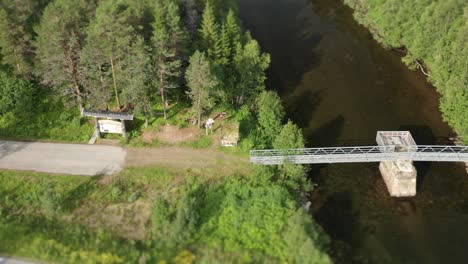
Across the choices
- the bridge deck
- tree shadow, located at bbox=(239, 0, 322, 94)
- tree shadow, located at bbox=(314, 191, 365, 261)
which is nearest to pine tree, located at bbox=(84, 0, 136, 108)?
the bridge deck

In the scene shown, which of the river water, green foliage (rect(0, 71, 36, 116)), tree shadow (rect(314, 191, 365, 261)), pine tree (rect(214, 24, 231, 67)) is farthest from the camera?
pine tree (rect(214, 24, 231, 67))

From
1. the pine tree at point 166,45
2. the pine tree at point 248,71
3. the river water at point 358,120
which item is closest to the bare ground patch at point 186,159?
the pine tree at point 166,45

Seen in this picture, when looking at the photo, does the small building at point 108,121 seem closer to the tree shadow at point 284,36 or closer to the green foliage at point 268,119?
the green foliage at point 268,119

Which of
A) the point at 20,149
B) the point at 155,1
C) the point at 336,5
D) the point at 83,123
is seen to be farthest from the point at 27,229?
the point at 336,5

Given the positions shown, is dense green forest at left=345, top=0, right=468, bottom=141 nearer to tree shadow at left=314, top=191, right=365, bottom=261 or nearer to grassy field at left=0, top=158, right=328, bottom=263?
tree shadow at left=314, top=191, right=365, bottom=261

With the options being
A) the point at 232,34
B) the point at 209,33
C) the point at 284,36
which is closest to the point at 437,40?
the point at 284,36

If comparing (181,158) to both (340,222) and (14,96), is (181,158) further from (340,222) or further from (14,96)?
(14,96)
